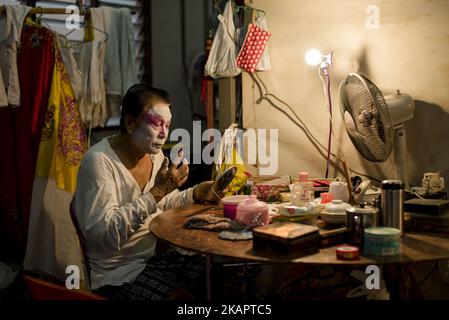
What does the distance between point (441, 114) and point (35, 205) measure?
2.55 m

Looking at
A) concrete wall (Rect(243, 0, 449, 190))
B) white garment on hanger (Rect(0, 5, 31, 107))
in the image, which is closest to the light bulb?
concrete wall (Rect(243, 0, 449, 190))

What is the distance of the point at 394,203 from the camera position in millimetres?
2000

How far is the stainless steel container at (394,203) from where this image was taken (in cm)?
199

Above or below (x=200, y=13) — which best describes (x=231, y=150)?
below

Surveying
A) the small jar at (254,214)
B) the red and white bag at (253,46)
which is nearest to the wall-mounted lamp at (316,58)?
the red and white bag at (253,46)

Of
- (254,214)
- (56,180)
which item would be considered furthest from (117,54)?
(254,214)

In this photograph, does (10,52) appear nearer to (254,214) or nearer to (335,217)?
(254,214)

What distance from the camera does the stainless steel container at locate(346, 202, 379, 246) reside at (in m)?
1.91

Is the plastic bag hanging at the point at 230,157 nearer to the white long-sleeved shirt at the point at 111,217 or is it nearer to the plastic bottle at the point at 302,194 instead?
the plastic bottle at the point at 302,194

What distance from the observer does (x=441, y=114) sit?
308 cm

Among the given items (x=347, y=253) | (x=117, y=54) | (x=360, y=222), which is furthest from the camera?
(x=117, y=54)

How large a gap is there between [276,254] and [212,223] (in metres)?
0.46

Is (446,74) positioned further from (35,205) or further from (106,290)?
(35,205)
